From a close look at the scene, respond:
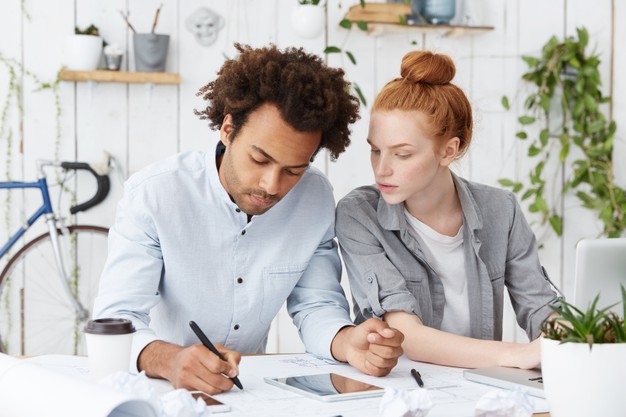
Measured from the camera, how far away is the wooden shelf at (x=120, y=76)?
3016mm

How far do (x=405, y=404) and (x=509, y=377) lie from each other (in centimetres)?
45

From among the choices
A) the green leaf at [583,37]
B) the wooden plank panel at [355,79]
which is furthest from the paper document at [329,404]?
the green leaf at [583,37]

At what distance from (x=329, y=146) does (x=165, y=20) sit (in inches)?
69.7

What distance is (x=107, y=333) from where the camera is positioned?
1210 mm

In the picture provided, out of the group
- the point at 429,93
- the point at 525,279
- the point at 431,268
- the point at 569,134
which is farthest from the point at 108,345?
the point at 569,134

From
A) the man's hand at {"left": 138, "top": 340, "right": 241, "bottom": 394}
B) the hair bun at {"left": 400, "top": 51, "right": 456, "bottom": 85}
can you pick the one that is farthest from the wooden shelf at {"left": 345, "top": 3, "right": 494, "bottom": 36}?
the man's hand at {"left": 138, "top": 340, "right": 241, "bottom": 394}

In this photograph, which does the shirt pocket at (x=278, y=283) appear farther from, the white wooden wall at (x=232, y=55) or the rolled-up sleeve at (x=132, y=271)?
the white wooden wall at (x=232, y=55)

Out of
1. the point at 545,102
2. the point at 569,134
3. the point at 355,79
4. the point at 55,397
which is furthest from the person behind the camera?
the point at 569,134

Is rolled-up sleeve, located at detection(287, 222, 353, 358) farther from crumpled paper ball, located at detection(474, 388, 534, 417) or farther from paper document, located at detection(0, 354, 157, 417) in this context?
paper document, located at detection(0, 354, 157, 417)

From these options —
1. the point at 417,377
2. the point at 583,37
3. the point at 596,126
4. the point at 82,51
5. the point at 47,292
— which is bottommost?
the point at 47,292

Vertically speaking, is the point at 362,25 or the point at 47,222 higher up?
the point at 362,25

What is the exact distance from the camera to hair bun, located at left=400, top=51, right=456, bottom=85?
1.75m

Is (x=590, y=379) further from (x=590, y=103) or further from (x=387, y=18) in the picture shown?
(x=590, y=103)

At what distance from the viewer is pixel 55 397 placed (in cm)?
88
